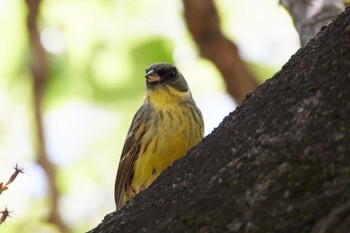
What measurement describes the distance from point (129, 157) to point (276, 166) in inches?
122

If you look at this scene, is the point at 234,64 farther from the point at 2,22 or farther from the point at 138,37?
the point at 2,22

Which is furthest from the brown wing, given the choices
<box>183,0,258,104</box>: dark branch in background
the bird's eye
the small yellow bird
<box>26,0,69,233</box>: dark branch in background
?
<box>26,0,69,233</box>: dark branch in background

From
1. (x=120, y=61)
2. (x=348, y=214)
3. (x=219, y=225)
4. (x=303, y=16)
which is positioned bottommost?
(x=348, y=214)

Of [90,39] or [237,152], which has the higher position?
[90,39]

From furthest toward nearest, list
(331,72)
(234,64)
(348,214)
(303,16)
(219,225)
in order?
1. (234,64)
2. (303,16)
3. (331,72)
4. (219,225)
5. (348,214)

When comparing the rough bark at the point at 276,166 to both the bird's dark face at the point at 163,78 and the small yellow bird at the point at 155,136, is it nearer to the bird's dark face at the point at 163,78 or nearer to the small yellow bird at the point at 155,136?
the small yellow bird at the point at 155,136

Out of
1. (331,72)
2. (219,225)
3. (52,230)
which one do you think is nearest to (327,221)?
(219,225)

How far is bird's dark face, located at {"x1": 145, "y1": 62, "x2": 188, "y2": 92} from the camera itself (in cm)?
583

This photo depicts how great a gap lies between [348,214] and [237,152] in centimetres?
53

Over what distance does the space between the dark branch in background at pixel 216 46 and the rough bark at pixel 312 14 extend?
56.6 inches

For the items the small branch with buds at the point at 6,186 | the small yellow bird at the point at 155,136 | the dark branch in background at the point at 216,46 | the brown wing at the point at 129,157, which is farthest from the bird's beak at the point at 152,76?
the small branch with buds at the point at 6,186

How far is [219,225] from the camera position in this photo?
2.44 m

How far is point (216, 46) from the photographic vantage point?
636cm

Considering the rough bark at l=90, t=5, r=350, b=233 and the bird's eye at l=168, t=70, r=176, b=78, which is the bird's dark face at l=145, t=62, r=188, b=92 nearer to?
the bird's eye at l=168, t=70, r=176, b=78
